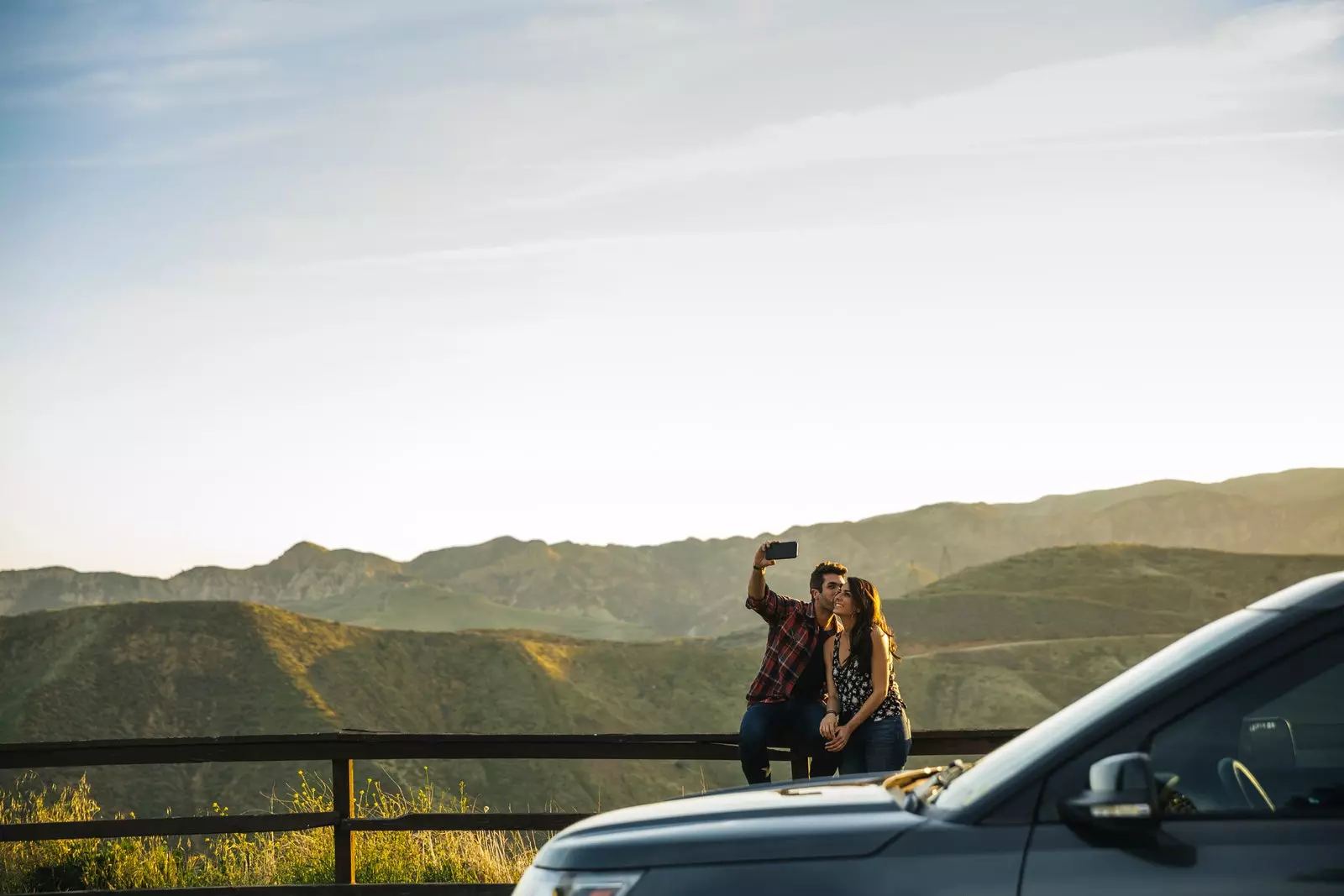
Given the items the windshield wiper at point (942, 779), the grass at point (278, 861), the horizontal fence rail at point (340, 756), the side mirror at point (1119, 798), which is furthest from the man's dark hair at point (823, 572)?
the side mirror at point (1119, 798)

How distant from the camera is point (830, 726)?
281 inches

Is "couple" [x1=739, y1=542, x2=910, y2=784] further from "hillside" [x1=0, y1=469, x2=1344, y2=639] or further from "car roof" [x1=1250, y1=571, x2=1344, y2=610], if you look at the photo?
"hillside" [x1=0, y1=469, x2=1344, y2=639]

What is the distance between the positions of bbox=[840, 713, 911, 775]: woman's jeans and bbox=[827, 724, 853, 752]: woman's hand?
42 mm

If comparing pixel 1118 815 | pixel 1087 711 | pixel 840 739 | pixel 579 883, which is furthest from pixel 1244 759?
pixel 840 739

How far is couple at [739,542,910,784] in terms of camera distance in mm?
7055

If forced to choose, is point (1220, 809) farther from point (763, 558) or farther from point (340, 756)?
point (340, 756)

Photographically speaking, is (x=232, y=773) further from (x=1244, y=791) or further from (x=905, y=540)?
(x=905, y=540)

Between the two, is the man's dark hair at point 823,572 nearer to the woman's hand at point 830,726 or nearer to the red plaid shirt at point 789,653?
the red plaid shirt at point 789,653

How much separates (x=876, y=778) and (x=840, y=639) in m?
3.28

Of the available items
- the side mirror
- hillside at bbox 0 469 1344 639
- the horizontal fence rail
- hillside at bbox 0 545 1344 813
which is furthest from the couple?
hillside at bbox 0 469 1344 639

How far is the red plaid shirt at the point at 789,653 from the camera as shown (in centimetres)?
750

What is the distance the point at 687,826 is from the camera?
11.3 ft

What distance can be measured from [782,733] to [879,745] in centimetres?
62

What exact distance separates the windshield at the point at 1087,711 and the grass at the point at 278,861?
566 centimetres
